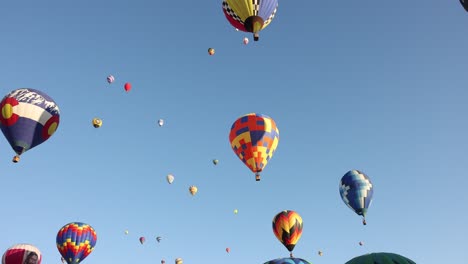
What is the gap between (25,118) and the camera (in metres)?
19.3

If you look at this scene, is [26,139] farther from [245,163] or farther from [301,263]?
[301,263]

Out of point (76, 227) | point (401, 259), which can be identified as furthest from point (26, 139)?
point (401, 259)

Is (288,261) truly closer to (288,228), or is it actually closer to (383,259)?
(383,259)

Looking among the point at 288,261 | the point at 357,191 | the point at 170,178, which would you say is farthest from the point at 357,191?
the point at 170,178

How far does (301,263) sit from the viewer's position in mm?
15492

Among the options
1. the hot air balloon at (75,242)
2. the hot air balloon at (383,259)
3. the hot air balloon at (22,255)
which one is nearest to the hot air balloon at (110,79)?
the hot air balloon at (75,242)

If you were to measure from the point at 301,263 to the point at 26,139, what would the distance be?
13.9 m

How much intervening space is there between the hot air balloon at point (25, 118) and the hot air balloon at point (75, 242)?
8.29 m

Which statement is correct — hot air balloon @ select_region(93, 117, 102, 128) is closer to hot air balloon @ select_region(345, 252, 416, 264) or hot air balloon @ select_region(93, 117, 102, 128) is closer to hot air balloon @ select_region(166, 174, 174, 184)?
hot air balloon @ select_region(166, 174, 174, 184)

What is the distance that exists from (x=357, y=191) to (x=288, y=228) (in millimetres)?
5320

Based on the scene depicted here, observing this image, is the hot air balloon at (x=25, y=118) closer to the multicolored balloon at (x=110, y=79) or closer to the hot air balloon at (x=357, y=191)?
the multicolored balloon at (x=110, y=79)

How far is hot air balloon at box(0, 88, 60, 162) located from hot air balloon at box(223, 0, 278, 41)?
10321 millimetres

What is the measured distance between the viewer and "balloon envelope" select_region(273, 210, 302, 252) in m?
24.5

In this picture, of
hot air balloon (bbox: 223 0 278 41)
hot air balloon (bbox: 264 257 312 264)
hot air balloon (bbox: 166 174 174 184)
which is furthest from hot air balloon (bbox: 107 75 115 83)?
hot air balloon (bbox: 264 257 312 264)
